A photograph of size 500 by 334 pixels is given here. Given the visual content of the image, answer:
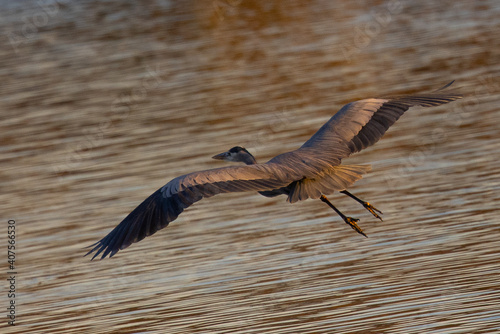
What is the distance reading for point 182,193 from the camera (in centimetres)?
769

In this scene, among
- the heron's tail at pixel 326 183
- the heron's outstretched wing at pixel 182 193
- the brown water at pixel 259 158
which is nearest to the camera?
the heron's outstretched wing at pixel 182 193

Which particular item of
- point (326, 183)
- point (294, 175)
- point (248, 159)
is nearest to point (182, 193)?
point (294, 175)

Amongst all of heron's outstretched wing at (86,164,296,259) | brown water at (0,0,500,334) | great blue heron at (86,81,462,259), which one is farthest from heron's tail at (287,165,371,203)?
brown water at (0,0,500,334)

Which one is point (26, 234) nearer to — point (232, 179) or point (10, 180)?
point (10, 180)

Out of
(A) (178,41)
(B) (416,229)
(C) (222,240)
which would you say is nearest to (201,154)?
(C) (222,240)

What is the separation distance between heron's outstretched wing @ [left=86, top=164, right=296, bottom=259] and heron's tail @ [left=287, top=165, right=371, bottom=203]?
0.18m

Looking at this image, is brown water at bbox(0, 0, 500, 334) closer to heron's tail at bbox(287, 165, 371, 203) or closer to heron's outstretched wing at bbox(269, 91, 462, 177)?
heron's tail at bbox(287, 165, 371, 203)

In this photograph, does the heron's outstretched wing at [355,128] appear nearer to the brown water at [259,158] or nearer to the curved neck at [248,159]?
the curved neck at [248,159]

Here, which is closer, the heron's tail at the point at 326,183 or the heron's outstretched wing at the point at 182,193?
the heron's outstretched wing at the point at 182,193

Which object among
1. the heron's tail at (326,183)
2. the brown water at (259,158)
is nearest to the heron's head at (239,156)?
the brown water at (259,158)

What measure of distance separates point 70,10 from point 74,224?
19.3 metres

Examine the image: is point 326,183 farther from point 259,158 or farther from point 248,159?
point 259,158

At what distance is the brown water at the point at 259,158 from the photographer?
333 inches

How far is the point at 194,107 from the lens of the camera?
17328 mm
